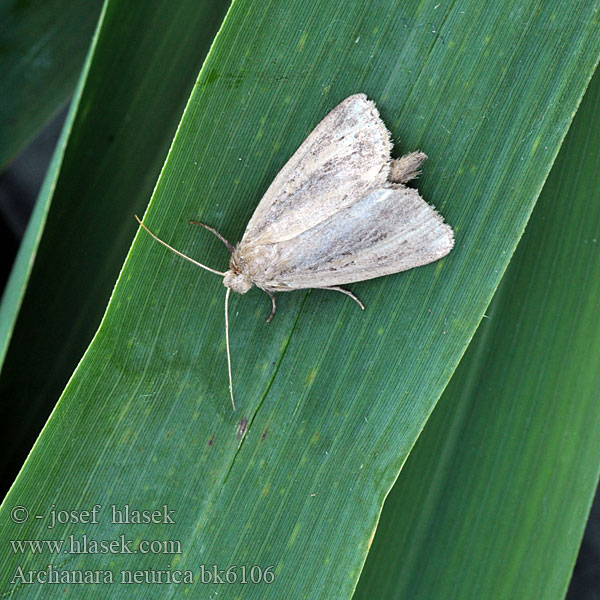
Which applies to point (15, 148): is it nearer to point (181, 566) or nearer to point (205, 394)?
point (205, 394)

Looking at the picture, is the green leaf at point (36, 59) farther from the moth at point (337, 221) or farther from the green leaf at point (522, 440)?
the green leaf at point (522, 440)

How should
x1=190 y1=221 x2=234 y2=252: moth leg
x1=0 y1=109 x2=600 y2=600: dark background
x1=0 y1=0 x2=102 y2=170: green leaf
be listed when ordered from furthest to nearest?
x1=0 y1=109 x2=600 y2=600: dark background
x1=0 y1=0 x2=102 y2=170: green leaf
x1=190 y1=221 x2=234 y2=252: moth leg

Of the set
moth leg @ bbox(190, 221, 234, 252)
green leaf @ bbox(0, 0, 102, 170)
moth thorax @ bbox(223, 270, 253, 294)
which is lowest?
moth thorax @ bbox(223, 270, 253, 294)

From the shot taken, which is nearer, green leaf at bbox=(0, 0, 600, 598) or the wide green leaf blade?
green leaf at bbox=(0, 0, 600, 598)

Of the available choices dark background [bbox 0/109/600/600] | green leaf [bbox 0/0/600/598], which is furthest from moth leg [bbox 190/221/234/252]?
dark background [bbox 0/109/600/600]

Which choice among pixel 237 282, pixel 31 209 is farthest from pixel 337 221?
pixel 31 209

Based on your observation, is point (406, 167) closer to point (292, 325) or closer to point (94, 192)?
point (292, 325)

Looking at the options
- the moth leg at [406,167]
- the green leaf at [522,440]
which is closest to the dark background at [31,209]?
the green leaf at [522,440]

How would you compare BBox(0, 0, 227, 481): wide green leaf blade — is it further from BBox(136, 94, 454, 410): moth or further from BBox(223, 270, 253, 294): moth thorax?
BBox(223, 270, 253, 294): moth thorax
